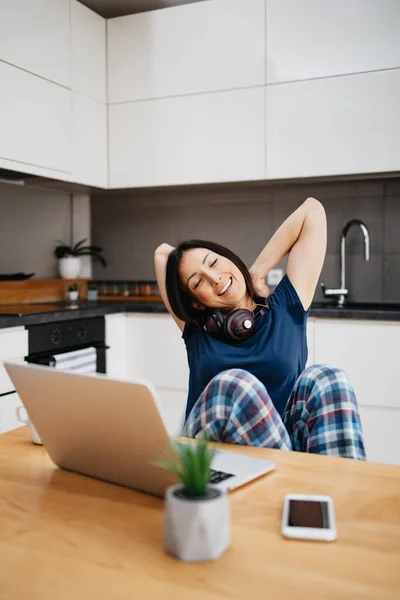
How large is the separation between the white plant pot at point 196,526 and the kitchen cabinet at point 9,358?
1.97 meters

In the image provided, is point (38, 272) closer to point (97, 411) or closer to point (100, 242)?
point (100, 242)

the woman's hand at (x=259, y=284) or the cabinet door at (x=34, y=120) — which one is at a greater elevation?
the cabinet door at (x=34, y=120)

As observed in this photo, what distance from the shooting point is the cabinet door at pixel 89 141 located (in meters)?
3.46

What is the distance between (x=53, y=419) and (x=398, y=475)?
2.01 feet

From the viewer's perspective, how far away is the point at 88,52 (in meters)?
3.51

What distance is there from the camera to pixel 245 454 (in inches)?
48.0

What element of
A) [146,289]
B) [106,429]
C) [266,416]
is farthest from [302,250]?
[146,289]

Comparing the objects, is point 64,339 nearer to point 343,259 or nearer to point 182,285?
point 182,285

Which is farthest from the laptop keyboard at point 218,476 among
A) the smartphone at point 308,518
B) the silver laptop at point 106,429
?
the smartphone at point 308,518

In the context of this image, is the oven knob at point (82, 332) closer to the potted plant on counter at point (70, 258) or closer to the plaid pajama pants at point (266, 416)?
the potted plant on counter at point (70, 258)

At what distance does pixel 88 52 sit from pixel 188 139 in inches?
29.4

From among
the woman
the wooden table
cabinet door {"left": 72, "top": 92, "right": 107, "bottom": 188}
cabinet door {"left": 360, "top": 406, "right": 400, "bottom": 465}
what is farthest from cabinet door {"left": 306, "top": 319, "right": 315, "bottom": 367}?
the wooden table

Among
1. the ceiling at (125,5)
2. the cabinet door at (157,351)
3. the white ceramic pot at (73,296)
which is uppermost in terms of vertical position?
the ceiling at (125,5)

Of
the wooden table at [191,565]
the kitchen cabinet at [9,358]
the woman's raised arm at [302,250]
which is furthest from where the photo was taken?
the kitchen cabinet at [9,358]
